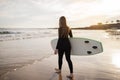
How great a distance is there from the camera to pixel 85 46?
8.21 metres

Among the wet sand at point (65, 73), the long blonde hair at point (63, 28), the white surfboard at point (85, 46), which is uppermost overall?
the long blonde hair at point (63, 28)

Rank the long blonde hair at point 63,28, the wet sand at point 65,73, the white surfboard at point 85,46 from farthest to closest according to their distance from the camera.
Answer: the white surfboard at point 85,46, the wet sand at point 65,73, the long blonde hair at point 63,28

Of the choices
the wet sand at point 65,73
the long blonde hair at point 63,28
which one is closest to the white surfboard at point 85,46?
the wet sand at point 65,73

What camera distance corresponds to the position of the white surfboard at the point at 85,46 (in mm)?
7824

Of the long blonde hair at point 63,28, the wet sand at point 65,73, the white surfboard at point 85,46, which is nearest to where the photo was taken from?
the long blonde hair at point 63,28

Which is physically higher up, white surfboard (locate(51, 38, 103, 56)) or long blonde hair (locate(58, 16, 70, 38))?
long blonde hair (locate(58, 16, 70, 38))

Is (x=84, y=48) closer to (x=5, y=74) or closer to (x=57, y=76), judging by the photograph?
(x=57, y=76)

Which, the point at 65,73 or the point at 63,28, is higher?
the point at 63,28

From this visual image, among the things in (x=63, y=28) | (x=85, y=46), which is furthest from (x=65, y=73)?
(x=63, y=28)

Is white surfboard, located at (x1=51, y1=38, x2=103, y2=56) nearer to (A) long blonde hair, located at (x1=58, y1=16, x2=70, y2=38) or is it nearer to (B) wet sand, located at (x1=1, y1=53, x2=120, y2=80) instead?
(B) wet sand, located at (x1=1, y1=53, x2=120, y2=80)

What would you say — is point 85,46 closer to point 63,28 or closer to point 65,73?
point 65,73

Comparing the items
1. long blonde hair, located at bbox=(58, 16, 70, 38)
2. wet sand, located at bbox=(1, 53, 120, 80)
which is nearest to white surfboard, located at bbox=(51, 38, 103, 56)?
wet sand, located at bbox=(1, 53, 120, 80)

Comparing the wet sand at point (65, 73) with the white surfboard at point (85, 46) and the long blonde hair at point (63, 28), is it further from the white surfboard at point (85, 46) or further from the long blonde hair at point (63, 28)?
the long blonde hair at point (63, 28)

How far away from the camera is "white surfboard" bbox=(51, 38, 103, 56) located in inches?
308
